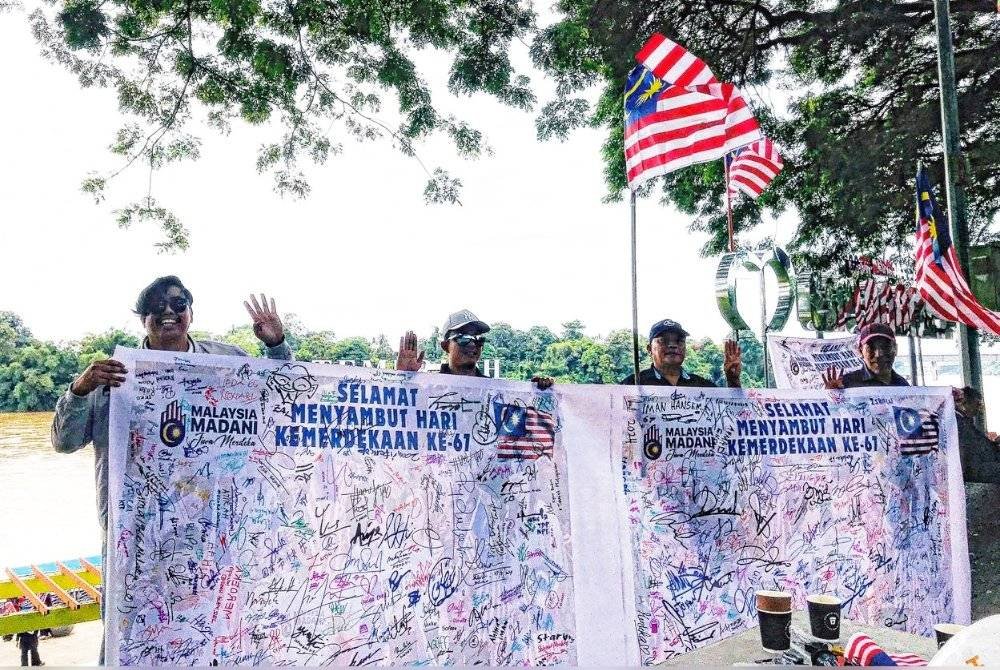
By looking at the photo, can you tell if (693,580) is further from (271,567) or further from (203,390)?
(203,390)

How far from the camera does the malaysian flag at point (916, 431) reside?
4281 millimetres

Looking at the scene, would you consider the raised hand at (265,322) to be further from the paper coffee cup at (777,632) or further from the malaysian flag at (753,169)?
the malaysian flag at (753,169)

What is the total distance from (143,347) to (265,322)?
0.56 m

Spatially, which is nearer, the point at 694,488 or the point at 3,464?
the point at 694,488

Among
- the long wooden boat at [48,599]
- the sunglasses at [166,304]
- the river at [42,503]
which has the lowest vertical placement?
the river at [42,503]

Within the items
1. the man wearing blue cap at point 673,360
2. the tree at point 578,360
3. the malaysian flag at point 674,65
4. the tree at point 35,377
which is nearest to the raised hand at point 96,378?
the man wearing blue cap at point 673,360

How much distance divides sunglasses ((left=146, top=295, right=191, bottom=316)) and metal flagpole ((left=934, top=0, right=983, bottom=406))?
7081 millimetres

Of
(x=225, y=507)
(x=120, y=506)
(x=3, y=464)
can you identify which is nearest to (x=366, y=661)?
(x=225, y=507)

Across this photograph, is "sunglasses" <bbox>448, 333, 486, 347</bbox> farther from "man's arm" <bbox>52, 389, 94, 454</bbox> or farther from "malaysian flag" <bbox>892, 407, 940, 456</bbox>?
"malaysian flag" <bbox>892, 407, 940, 456</bbox>

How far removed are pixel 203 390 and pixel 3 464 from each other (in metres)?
27.5

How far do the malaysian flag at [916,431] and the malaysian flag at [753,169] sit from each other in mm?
5245

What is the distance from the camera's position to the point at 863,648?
194 cm

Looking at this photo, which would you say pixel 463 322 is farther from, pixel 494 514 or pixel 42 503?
pixel 42 503

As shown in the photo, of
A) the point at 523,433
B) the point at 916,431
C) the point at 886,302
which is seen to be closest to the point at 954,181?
the point at 916,431
